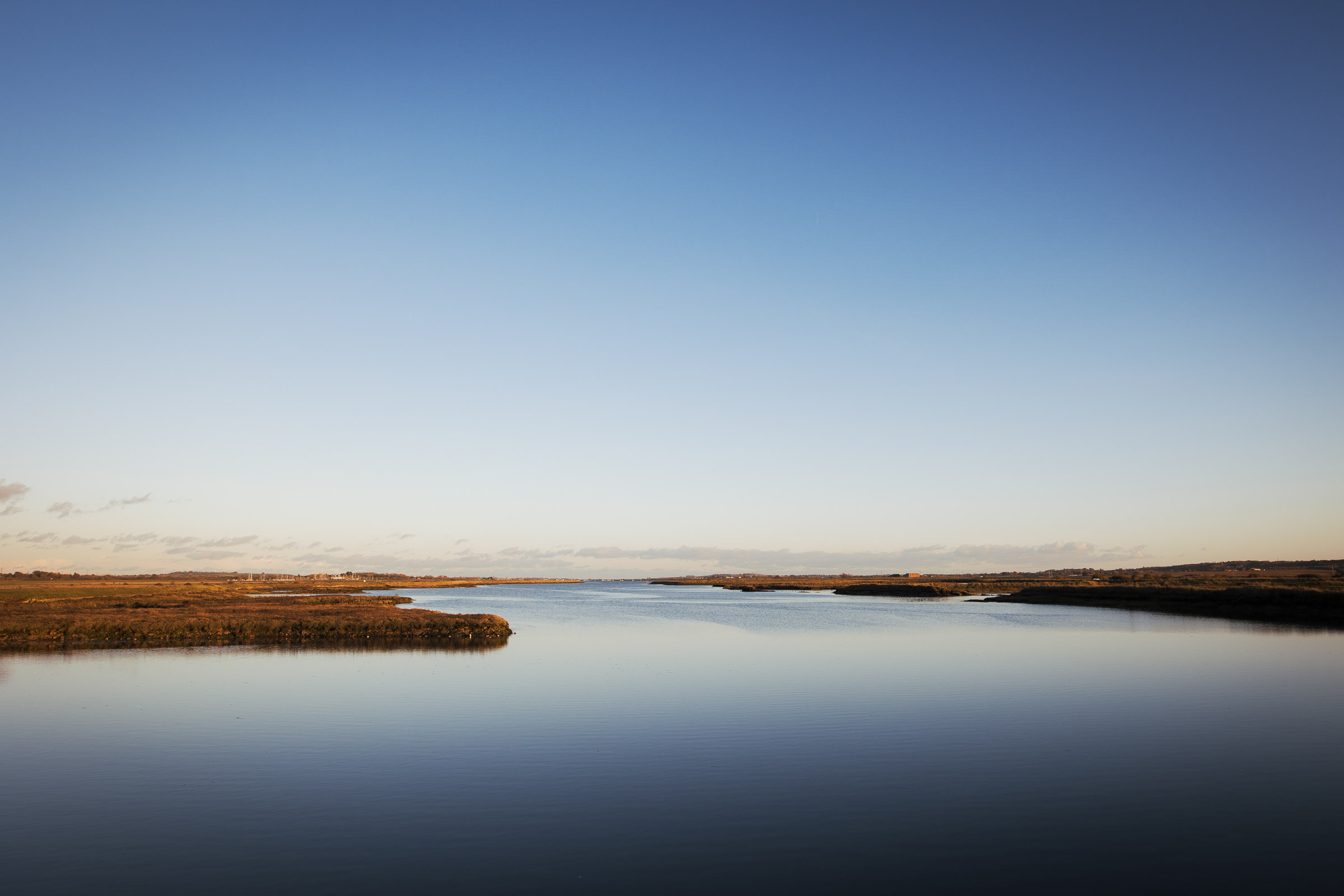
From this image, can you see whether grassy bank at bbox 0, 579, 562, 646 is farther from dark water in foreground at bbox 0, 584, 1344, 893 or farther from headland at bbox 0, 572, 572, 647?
dark water in foreground at bbox 0, 584, 1344, 893

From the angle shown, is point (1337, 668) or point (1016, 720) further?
point (1337, 668)

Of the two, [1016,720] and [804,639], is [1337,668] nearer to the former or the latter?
[1016,720]

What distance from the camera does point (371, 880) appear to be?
11.0 meters

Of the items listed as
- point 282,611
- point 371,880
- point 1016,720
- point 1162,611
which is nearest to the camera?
point 371,880

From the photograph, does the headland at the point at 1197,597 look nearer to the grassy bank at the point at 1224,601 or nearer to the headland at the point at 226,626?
the grassy bank at the point at 1224,601

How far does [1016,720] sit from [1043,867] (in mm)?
11857

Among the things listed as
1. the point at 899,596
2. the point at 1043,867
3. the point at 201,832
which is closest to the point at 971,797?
the point at 1043,867

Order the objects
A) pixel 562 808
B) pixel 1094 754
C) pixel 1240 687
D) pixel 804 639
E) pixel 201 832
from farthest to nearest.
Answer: pixel 804 639 < pixel 1240 687 < pixel 1094 754 < pixel 562 808 < pixel 201 832

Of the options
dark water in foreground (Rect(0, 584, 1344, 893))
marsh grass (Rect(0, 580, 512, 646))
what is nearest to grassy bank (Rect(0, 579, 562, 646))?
marsh grass (Rect(0, 580, 512, 646))

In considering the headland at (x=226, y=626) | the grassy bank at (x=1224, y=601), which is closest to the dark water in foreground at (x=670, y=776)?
the headland at (x=226, y=626)

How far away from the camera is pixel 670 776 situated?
16609mm

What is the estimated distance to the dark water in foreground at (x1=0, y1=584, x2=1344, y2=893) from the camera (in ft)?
37.8

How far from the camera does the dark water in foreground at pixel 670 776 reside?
11.5m

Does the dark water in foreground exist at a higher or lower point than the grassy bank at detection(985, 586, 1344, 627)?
higher
